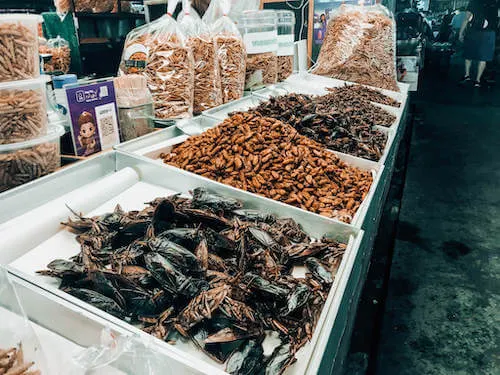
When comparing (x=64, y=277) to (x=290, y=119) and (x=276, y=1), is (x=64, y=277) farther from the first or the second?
A: (x=276, y=1)

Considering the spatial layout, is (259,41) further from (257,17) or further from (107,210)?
(107,210)

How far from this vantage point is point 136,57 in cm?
189

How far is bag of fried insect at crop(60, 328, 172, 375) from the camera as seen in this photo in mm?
631

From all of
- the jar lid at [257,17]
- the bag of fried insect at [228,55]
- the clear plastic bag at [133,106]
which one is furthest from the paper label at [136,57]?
the jar lid at [257,17]

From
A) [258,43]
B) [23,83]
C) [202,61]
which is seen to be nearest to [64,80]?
[23,83]

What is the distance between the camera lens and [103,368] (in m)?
0.64

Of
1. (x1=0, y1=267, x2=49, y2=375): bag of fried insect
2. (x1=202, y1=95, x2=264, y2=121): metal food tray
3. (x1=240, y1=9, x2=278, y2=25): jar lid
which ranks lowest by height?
(x1=0, y1=267, x2=49, y2=375): bag of fried insect

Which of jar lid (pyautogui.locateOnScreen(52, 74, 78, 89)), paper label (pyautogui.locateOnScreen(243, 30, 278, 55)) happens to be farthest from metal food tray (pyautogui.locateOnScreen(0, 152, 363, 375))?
paper label (pyautogui.locateOnScreen(243, 30, 278, 55))

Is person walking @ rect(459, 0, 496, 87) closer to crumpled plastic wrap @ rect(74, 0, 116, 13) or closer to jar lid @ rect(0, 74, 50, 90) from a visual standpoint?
crumpled plastic wrap @ rect(74, 0, 116, 13)

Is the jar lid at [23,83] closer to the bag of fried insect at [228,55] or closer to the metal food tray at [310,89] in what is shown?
the bag of fried insect at [228,55]

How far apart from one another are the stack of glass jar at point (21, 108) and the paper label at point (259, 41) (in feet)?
5.16

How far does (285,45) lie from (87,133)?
1967 millimetres

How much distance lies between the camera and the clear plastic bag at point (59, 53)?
2.92m

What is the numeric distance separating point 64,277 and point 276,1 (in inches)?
131
